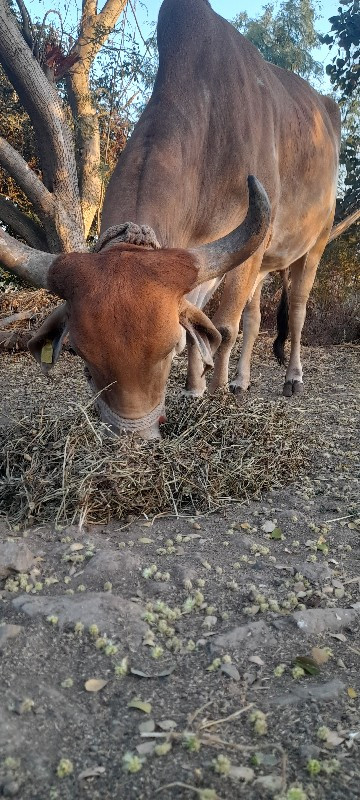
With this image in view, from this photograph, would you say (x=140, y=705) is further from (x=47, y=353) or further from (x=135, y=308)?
(x=47, y=353)

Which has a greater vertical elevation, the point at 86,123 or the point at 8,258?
the point at 86,123

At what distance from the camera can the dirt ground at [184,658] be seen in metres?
1.64

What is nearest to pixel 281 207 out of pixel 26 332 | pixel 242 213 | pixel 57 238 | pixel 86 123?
pixel 242 213

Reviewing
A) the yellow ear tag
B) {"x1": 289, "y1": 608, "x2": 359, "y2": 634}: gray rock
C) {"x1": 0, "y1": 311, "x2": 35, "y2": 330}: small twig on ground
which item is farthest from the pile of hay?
{"x1": 0, "y1": 311, "x2": 35, "y2": 330}: small twig on ground

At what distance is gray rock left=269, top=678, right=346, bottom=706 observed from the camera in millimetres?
1927

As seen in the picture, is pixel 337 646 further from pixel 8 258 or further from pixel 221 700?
pixel 8 258

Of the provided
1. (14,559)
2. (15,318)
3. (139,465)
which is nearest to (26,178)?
(15,318)

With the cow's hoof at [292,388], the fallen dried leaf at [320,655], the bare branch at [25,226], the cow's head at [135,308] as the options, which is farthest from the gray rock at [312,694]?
the bare branch at [25,226]

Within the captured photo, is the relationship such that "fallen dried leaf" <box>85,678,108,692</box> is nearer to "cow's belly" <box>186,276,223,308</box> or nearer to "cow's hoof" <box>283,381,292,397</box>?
"cow's belly" <box>186,276,223,308</box>

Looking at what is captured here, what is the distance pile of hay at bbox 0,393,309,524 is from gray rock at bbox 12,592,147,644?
77cm

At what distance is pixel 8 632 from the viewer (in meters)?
2.12

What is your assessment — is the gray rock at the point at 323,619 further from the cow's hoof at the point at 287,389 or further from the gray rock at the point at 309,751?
the cow's hoof at the point at 287,389

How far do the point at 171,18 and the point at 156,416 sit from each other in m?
3.33

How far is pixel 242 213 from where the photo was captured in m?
5.10
